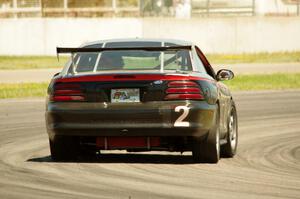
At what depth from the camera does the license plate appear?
1234 centimetres

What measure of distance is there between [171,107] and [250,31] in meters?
38.1

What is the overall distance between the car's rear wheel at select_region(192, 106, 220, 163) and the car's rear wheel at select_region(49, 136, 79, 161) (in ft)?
4.06

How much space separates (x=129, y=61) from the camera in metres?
13.3

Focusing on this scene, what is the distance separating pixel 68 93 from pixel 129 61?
3.58 ft

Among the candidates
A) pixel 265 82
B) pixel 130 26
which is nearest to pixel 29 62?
pixel 130 26

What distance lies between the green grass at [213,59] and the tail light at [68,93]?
98.7 ft

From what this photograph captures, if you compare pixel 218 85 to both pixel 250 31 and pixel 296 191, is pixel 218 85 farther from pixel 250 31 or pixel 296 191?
pixel 250 31

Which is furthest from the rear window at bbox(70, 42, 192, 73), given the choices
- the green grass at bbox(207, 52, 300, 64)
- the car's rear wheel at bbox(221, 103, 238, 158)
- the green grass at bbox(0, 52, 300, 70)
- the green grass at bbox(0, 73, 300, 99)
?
the green grass at bbox(207, 52, 300, 64)

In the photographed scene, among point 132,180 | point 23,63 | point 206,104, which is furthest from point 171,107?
point 23,63

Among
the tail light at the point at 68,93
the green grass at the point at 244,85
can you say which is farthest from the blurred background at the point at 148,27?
the tail light at the point at 68,93

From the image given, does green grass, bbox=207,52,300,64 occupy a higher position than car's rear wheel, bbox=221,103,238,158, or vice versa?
car's rear wheel, bbox=221,103,238,158

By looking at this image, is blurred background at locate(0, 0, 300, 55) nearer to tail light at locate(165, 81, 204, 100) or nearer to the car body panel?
the car body panel

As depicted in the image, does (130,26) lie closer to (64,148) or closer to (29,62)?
(29,62)

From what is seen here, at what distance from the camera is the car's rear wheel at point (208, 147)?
12625 mm
